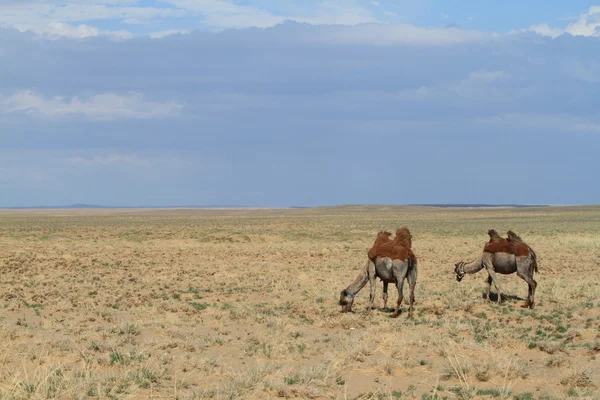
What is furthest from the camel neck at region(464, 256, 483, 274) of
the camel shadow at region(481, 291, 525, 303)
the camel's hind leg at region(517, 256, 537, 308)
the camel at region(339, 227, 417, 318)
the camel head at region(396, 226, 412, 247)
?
the camel at region(339, 227, 417, 318)

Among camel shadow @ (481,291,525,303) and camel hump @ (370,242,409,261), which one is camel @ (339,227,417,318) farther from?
camel shadow @ (481,291,525,303)

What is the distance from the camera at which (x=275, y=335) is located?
14719 millimetres

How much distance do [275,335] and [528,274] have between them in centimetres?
708

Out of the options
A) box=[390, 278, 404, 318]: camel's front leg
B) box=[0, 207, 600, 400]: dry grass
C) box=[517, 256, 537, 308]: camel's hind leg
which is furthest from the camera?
box=[517, 256, 537, 308]: camel's hind leg

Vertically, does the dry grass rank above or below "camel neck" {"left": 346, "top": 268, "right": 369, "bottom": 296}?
below

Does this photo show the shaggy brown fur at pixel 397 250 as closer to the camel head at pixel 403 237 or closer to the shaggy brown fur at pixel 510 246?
the camel head at pixel 403 237

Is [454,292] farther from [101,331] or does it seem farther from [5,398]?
[5,398]

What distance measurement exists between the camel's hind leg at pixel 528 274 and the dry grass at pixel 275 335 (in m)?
0.31

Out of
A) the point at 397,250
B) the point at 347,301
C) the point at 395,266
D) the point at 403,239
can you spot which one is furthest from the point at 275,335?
the point at 403,239

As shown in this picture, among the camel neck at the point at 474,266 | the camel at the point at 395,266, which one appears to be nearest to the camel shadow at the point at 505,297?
the camel neck at the point at 474,266

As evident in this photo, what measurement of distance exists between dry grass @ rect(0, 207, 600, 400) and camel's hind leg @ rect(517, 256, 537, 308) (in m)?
0.31

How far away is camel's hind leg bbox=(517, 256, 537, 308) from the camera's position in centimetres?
1789

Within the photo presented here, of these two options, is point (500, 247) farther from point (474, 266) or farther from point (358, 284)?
point (358, 284)

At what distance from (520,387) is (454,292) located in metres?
11.0
